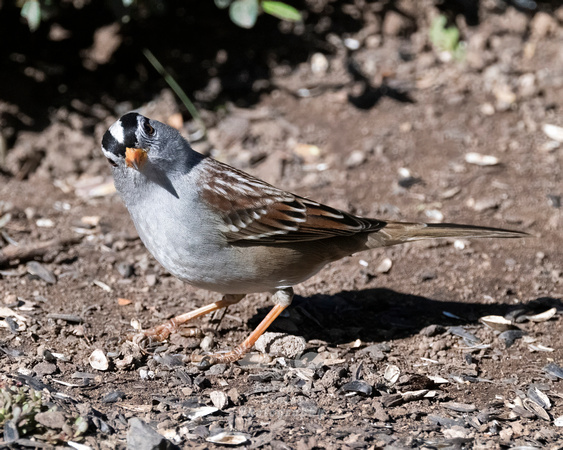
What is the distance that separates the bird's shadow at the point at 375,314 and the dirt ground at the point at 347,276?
0.05 feet

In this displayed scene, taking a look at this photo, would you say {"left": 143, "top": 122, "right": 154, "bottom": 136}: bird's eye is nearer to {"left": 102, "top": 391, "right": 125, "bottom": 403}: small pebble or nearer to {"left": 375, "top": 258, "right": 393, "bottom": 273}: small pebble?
{"left": 102, "top": 391, "right": 125, "bottom": 403}: small pebble

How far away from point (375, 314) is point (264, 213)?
112 centimetres

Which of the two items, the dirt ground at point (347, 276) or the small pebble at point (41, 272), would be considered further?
the small pebble at point (41, 272)

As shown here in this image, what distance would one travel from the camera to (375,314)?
4.81 metres

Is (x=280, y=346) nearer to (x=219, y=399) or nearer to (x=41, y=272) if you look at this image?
(x=219, y=399)

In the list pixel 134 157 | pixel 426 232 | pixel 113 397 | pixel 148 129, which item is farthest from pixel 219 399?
pixel 426 232

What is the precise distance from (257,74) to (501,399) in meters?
4.51

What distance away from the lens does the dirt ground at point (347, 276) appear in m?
3.57

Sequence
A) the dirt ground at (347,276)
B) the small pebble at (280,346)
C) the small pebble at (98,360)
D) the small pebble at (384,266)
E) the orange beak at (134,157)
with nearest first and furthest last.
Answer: the dirt ground at (347,276) < the orange beak at (134,157) < the small pebble at (98,360) < the small pebble at (280,346) < the small pebble at (384,266)

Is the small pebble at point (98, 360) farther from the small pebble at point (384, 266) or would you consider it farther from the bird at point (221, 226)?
the small pebble at point (384, 266)

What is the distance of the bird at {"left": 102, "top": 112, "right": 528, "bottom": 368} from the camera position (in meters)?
3.90

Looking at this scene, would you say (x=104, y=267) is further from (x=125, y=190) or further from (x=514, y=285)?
(x=514, y=285)

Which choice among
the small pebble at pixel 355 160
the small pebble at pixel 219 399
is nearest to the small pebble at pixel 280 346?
the small pebble at pixel 219 399

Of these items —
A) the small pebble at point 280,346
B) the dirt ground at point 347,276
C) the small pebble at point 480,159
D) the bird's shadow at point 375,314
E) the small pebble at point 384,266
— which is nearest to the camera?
the dirt ground at point 347,276
